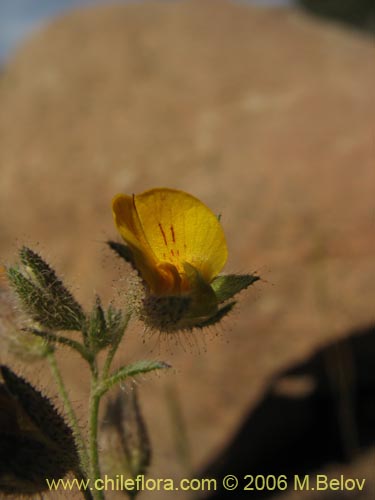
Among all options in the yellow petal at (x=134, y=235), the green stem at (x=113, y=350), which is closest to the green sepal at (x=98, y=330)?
the green stem at (x=113, y=350)

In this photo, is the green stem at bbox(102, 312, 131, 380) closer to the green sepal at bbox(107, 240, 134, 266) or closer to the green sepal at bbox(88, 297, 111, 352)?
the green sepal at bbox(88, 297, 111, 352)

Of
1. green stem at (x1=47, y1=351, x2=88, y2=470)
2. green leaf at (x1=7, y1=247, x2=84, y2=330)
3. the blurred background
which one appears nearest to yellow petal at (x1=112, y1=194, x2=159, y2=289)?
green leaf at (x1=7, y1=247, x2=84, y2=330)

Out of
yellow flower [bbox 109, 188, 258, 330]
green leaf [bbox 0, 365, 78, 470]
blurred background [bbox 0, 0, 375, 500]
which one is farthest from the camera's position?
blurred background [bbox 0, 0, 375, 500]

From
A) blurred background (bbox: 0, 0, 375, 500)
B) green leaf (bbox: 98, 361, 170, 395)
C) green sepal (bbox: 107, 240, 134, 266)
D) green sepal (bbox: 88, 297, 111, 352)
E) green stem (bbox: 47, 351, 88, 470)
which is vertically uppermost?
blurred background (bbox: 0, 0, 375, 500)

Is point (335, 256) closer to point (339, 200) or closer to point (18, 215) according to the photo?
point (339, 200)

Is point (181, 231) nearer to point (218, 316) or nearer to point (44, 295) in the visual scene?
point (218, 316)

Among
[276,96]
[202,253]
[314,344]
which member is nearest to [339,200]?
[314,344]

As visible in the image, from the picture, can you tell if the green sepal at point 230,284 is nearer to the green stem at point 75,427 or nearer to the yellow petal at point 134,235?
the yellow petal at point 134,235
